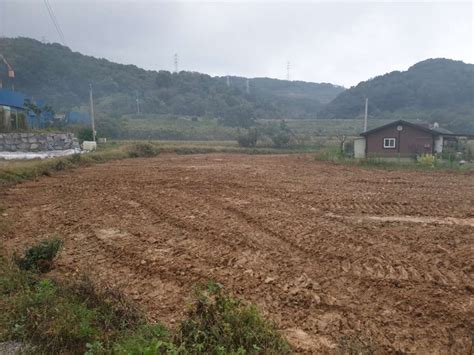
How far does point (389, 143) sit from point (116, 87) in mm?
61057

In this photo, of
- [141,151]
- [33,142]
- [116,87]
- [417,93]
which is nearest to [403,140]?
[141,151]

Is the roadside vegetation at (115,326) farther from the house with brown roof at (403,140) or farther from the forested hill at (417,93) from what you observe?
the forested hill at (417,93)

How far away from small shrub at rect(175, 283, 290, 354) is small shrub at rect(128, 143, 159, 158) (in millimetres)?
20994

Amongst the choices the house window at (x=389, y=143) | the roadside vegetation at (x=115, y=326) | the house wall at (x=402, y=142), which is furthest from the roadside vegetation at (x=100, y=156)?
the house window at (x=389, y=143)

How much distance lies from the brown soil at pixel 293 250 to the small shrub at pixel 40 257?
9.8 inches

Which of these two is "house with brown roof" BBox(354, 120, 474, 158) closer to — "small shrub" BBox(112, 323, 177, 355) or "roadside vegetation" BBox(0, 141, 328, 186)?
"roadside vegetation" BBox(0, 141, 328, 186)

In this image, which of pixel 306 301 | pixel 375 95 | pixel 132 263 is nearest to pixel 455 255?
pixel 306 301

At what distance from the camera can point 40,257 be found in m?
4.69

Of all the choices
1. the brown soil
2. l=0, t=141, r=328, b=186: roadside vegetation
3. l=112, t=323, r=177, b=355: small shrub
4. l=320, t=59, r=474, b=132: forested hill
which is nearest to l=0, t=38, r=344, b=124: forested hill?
l=320, t=59, r=474, b=132: forested hill

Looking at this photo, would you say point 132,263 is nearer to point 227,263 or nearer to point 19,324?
point 227,263

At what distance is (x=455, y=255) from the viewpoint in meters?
5.43

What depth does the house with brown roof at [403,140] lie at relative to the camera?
21438 millimetres

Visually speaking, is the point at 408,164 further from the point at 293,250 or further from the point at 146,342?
the point at 146,342

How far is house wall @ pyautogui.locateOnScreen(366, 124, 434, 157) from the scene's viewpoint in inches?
846
